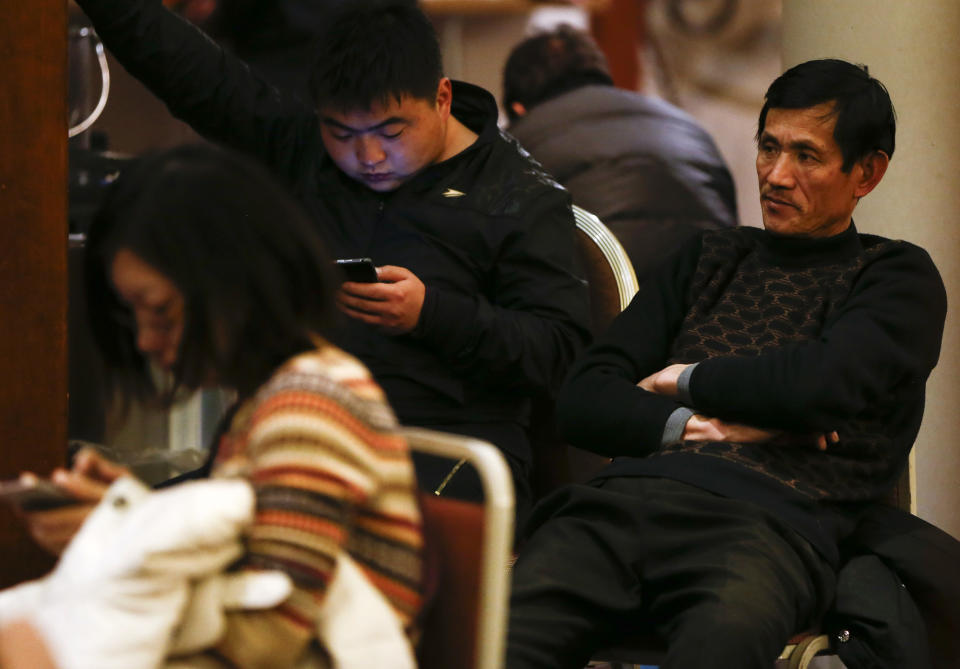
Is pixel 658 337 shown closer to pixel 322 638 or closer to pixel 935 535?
pixel 935 535

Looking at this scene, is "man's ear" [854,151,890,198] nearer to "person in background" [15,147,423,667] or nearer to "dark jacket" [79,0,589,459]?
"dark jacket" [79,0,589,459]

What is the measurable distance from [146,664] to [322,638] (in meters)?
0.13

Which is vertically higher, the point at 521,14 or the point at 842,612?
the point at 521,14

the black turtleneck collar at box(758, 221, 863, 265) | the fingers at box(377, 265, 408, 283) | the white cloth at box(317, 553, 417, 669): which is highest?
the black turtleneck collar at box(758, 221, 863, 265)

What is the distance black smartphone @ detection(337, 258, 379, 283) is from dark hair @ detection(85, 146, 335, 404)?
68 centimetres

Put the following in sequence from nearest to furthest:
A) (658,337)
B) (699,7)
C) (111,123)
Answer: (658,337)
(111,123)
(699,7)

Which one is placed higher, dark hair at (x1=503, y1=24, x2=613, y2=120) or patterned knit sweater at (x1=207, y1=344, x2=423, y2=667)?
dark hair at (x1=503, y1=24, x2=613, y2=120)

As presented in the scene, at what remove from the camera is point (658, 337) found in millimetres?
1748

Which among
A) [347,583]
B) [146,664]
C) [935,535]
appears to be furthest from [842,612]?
[146,664]

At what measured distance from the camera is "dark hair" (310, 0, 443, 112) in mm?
1794

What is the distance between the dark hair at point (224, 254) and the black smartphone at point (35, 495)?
12 centimetres

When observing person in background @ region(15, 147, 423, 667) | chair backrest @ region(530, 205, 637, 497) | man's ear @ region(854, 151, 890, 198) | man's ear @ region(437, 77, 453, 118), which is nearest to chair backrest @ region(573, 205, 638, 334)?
chair backrest @ region(530, 205, 637, 497)

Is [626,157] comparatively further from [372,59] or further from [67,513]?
[67,513]

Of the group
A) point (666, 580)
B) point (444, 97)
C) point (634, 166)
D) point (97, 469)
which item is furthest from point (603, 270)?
point (97, 469)
